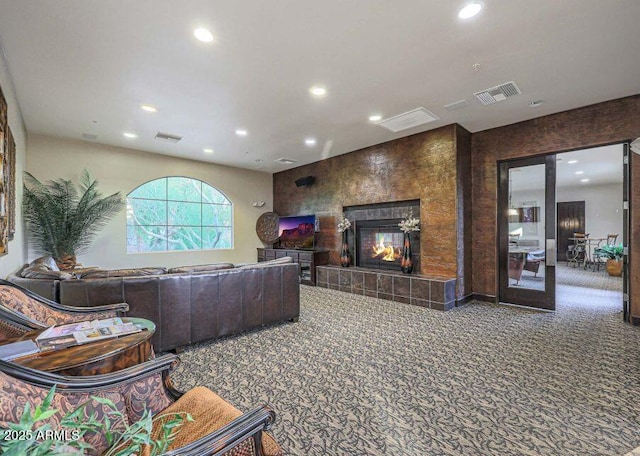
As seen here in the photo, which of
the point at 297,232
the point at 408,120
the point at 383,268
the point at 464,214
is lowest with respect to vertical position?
the point at 383,268

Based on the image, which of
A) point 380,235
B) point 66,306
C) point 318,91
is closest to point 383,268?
point 380,235

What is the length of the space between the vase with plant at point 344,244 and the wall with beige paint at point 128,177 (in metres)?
2.81

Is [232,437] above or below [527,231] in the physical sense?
below

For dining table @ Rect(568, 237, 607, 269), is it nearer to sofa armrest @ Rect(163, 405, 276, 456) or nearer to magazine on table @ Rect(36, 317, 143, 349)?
sofa armrest @ Rect(163, 405, 276, 456)

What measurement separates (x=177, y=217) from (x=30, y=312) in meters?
5.23

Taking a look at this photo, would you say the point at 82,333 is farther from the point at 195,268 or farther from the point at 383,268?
the point at 383,268

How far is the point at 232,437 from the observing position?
98cm

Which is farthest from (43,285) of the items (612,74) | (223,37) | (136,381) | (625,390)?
(612,74)

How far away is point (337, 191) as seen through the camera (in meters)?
6.65

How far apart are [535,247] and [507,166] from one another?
1.36 metres

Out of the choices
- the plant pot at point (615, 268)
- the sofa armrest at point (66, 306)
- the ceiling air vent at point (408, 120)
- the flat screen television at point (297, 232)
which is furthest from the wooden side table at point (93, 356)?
the plant pot at point (615, 268)

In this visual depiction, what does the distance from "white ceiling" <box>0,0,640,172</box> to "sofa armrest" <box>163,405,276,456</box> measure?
2630 mm

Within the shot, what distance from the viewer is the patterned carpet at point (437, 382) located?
1.79 metres

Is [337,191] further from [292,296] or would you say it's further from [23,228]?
[23,228]
